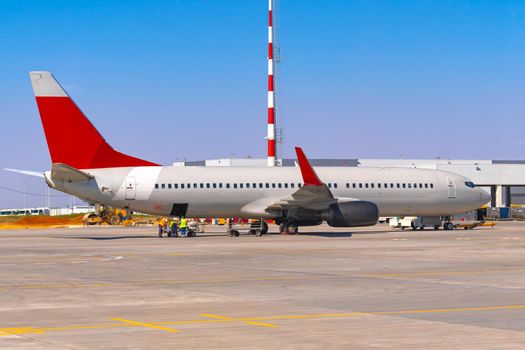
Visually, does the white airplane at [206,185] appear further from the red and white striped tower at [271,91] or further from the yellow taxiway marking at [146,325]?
the yellow taxiway marking at [146,325]

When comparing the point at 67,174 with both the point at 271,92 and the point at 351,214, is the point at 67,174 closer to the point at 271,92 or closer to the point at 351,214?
the point at 351,214

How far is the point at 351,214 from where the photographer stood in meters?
53.8

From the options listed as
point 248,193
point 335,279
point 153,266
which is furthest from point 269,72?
point 335,279

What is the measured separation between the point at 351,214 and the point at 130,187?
534 inches

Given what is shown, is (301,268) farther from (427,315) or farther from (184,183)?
(184,183)

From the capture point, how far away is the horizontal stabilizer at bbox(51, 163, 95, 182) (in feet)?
165

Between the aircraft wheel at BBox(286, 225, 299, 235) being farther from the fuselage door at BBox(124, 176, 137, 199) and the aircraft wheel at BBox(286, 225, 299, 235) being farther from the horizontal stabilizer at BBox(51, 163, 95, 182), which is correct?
the horizontal stabilizer at BBox(51, 163, 95, 182)

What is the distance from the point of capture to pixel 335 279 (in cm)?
2381

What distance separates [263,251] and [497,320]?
926 inches

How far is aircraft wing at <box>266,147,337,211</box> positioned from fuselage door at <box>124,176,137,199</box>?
916cm

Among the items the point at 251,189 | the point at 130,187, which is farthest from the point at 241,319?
the point at 251,189

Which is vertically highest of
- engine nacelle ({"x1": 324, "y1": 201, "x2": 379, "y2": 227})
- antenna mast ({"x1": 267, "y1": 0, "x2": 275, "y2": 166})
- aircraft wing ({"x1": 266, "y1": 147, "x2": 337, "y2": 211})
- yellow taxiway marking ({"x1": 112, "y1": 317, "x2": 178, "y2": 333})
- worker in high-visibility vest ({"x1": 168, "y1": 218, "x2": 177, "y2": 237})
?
antenna mast ({"x1": 267, "y1": 0, "x2": 275, "y2": 166})

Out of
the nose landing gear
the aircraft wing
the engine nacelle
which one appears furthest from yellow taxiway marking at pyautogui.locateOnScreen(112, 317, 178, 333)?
the nose landing gear

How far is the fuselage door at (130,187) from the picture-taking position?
5316 centimetres
